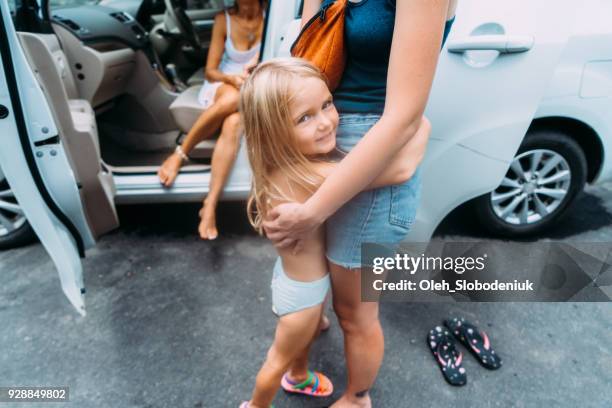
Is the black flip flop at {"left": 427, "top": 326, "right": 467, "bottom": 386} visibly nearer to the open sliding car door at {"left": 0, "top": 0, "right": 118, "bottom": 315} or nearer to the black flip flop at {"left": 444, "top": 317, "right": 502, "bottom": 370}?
the black flip flop at {"left": 444, "top": 317, "right": 502, "bottom": 370}

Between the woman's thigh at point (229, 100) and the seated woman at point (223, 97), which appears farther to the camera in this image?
the woman's thigh at point (229, 100)

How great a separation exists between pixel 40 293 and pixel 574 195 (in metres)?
3.19

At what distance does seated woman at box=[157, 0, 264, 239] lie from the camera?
2.45m

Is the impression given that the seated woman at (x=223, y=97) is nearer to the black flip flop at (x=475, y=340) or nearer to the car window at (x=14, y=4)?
the car window at (x=14, y=4)

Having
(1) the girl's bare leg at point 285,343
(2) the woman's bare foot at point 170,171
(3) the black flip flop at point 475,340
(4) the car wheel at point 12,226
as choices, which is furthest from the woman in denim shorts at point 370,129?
(4) the car wheel at point 12,226

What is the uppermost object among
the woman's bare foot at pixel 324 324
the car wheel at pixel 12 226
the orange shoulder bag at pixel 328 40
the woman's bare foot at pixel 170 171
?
the orange shoulder bag at pixel 328 40

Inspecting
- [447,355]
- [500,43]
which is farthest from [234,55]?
[447,355]

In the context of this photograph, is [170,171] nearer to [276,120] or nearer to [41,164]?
[41,164]

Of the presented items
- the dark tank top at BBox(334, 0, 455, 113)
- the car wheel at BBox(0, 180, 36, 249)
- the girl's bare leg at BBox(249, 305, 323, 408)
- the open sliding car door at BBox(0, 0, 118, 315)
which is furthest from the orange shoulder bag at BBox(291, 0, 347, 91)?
the car wheel at BBox(0, 180, 36, 249)

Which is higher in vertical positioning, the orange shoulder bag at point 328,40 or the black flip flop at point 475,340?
the orange shoulder bag at point 328,40

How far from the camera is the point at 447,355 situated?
1.88 metres

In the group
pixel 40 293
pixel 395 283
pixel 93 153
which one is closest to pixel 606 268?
pixel 395 283

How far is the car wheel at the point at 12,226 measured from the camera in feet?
8.23

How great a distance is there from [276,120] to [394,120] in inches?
11.0
